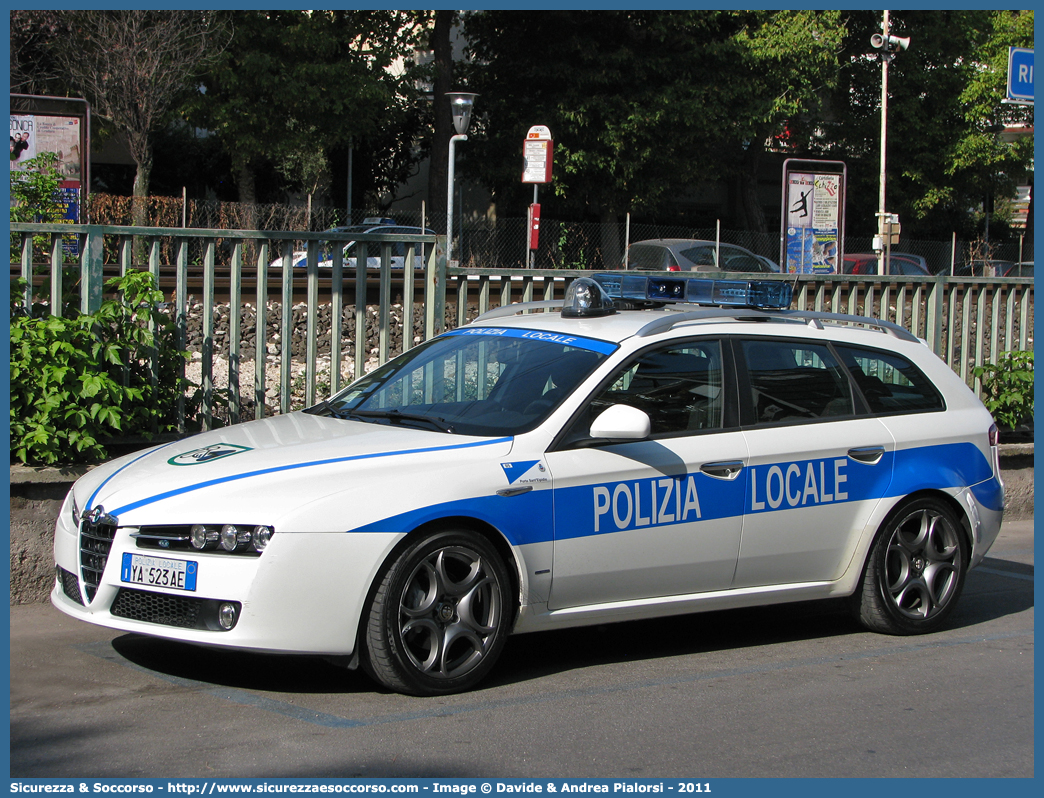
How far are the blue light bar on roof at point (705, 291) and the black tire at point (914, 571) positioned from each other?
1327 mm

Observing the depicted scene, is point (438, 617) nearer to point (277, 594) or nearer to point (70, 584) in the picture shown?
point (277, 594)

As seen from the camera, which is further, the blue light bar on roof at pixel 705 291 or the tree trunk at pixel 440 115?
the tree trunk at pixel 440 115

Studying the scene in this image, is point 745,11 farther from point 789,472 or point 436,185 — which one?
point 789,472

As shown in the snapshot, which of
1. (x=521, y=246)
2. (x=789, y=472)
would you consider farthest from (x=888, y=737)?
(x=521, y=246)

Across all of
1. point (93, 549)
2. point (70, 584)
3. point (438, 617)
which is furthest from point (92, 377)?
point (438, 617)

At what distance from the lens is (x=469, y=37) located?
3319cm

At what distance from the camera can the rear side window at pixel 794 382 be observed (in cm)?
580

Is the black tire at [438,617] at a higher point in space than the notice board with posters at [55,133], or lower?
lower

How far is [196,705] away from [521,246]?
75.1 ft

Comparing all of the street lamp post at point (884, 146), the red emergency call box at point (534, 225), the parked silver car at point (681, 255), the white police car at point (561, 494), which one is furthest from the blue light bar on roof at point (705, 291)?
the street lamp post at point (884, 146)

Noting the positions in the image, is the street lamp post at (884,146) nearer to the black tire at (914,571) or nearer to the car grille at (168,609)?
the black tire at (914,571)

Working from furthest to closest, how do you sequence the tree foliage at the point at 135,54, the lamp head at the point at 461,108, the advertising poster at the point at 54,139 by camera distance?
the tree foliage at the point at 135,54 < the lamp head at the point at 461,108 < the advertising poster at the point at 54,139

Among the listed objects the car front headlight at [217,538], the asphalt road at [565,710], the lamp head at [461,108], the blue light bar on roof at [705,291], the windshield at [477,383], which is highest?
the lamp head at [461,108]

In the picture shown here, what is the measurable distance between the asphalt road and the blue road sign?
550 cm
